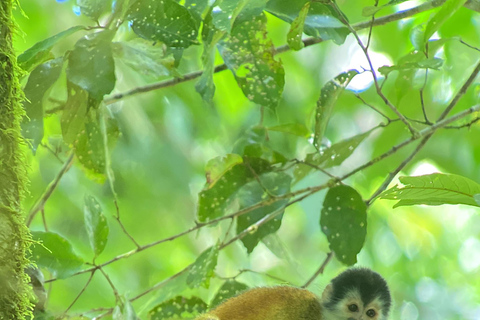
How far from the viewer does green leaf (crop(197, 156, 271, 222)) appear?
6.69 feet

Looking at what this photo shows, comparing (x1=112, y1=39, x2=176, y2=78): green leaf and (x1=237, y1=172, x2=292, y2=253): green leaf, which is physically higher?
(x1=112, y1=39, x2=176, y2=78): green leaf

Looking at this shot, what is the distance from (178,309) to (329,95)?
1005 millimetres

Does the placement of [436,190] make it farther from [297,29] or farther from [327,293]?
[327,293]

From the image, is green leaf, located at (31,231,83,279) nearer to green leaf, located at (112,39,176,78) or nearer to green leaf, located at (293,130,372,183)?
green leaf, located at (112,39,176,78)

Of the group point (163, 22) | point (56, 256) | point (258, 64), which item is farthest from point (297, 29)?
point (56, 256)

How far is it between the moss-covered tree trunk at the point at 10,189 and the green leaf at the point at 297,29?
80 cm

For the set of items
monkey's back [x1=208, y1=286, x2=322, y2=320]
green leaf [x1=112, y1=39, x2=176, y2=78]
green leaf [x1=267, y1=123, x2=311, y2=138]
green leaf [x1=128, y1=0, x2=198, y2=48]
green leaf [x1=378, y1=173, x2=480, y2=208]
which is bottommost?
monkey's back [x1=208, y1=286, x2=322, y2=320]

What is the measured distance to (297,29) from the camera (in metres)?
1.68

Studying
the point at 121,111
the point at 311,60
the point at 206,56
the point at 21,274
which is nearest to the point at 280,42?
the point at 311,60

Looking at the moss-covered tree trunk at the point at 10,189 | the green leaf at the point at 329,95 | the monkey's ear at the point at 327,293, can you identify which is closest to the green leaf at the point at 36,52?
the moss-covered tree trunk at the point at 10,189

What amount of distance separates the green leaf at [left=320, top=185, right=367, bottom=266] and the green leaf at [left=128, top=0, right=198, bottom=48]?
0.73 metres

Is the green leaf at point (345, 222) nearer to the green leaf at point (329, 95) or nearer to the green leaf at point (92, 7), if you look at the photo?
the green leaf at point (329, 95)

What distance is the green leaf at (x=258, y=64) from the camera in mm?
1818

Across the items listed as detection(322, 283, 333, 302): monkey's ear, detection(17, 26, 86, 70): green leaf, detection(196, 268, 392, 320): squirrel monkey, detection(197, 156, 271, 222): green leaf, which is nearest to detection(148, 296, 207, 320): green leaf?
detection(196, 268, 392, 320): squirrel monkey
